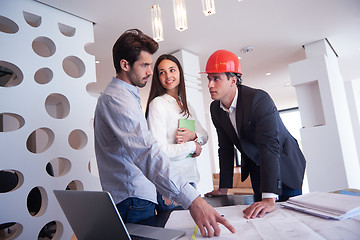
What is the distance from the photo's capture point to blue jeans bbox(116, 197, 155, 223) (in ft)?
3.54

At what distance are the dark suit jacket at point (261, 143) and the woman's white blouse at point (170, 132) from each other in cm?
23

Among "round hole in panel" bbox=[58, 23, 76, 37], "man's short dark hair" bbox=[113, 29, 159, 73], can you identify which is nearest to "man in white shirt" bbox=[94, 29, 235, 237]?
"man's short dark hair" bbox=[113, 29, 159, 73]

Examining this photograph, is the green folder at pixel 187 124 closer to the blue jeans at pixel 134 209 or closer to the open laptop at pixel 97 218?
the blue jeans at pixel 134 209

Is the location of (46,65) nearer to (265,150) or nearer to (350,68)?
(265,150)

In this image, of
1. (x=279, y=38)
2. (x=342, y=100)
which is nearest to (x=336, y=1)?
(x=279, y=38)

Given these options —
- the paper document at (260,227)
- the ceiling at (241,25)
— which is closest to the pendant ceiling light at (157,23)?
the ceiling at (241,25)

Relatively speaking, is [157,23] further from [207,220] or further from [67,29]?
[207,220]

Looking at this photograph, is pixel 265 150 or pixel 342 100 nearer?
pixel 265 150

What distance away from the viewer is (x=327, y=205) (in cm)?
88

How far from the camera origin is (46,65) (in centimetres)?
268

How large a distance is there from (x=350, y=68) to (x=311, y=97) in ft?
10.7

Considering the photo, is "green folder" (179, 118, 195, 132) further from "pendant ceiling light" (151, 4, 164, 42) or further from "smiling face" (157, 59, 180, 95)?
"pendant ceiling light" (151, 4, 164, 42)

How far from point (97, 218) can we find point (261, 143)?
889mm

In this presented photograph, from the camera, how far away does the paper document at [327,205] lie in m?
0.81
